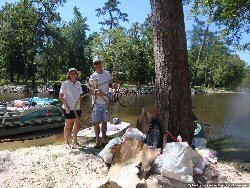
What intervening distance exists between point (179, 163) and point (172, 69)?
82.5 inches

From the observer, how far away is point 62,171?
6359 millimetres

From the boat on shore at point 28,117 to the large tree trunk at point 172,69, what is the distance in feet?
36.0

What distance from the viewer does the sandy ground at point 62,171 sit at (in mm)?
5809

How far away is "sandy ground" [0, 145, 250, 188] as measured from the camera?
5809 mm

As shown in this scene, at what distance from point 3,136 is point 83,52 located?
5038 cm

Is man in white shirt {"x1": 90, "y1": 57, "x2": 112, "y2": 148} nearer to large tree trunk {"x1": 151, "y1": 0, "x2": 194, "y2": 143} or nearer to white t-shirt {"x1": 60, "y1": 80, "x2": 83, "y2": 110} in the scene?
white t-shirt {"x1": 60, "y1": 80, "x2": 83, "y2": 110}

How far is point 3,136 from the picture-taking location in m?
15.7

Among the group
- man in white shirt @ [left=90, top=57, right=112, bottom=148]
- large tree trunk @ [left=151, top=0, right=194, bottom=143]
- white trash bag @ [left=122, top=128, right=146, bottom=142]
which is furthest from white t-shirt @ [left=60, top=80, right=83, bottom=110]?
large tree trunk @ [left=151, top=0, right=194, bottom=143]

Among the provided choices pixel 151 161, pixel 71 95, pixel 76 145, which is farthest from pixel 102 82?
pixel 151 161

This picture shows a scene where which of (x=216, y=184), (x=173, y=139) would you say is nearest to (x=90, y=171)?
(x=173, y=139)

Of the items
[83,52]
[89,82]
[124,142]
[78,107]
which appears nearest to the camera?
[124,142]

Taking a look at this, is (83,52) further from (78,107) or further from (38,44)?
(78,107)

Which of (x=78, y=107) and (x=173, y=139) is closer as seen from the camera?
(x=173, y=139)

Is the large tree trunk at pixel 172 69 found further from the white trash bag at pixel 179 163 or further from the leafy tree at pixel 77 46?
the leafy tree at pixel 77 46
